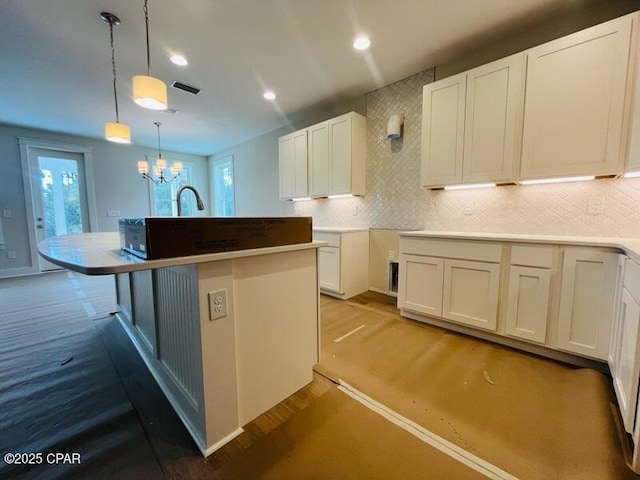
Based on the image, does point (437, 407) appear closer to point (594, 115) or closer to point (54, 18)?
point (594, 115)

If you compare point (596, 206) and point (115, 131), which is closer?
point (596, 206)

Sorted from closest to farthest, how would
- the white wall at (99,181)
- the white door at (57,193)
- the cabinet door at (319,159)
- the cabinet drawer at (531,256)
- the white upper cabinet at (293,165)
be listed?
1. the cabinet drawer at (531,256)
2. the cabinet door at (319,159)
3. the white upper cabinet at (293,165)
4. the white wall at (99,181)
5. the white door at (57,193)

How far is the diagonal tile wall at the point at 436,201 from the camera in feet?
6.61

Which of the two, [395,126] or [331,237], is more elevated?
[395,126]

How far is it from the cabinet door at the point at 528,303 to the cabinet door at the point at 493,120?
83 centimetres

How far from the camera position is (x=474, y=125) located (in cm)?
235

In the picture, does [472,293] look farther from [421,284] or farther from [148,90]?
[148,90]

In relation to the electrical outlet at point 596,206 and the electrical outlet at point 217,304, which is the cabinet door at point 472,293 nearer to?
the electrical outlet at point 596,206

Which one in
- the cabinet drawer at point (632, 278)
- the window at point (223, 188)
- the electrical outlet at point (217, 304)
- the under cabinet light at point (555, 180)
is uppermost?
the window at point (223, 188)

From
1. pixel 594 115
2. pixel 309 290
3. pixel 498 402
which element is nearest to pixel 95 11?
pixel 309 290

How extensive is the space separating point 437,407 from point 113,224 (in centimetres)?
670

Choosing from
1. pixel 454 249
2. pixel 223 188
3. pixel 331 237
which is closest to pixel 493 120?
pixel 454 249

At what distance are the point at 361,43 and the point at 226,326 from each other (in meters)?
2.70

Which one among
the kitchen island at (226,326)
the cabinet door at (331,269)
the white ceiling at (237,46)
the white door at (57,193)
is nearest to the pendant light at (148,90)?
the white ceiling at (237,46)
